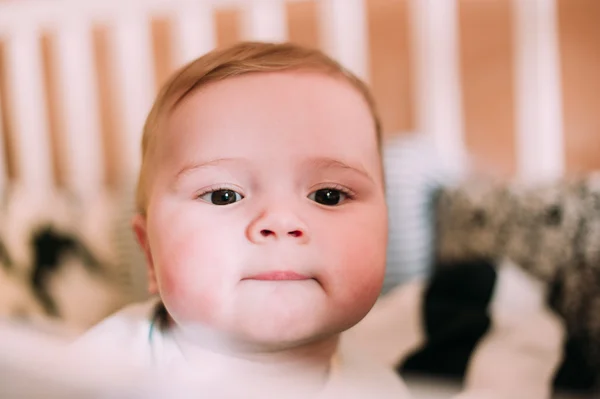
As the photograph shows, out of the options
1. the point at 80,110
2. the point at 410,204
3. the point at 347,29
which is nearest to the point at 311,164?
the point at 410,204

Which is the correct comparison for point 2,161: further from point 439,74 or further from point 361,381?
point 361,381

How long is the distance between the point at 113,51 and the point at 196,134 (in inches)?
32.7

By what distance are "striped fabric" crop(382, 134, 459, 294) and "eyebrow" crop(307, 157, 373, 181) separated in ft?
1.68

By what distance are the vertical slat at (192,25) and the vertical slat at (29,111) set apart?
0.86 ft

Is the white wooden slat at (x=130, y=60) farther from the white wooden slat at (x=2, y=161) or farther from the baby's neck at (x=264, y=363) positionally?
the baby's neck at (x=264, y=363)

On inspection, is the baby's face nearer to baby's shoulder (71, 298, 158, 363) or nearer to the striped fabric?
baby's shoulder (71, 298, 158, 363)

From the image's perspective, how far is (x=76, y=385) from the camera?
24cm

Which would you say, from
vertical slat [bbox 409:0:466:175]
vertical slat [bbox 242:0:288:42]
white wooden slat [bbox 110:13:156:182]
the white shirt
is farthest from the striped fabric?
the white shirt

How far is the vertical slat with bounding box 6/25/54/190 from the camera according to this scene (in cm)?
105

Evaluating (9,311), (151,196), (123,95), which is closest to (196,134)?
(151,196)

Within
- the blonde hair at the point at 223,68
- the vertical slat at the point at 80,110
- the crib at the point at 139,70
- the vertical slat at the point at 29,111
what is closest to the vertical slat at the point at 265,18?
the crib at the point at 139,70

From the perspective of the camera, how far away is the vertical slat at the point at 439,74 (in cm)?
92

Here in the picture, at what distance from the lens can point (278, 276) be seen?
0.28m

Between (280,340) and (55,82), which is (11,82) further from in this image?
(280,340)
